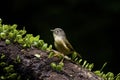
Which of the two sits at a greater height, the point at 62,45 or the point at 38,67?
the point at 62,45

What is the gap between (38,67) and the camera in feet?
16.1

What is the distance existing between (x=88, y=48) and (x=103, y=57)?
20.5 inches

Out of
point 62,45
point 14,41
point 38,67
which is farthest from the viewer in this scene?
point 62,45

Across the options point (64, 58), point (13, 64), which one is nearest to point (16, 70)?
point (13, 64)

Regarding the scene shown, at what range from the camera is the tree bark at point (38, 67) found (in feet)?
15.9

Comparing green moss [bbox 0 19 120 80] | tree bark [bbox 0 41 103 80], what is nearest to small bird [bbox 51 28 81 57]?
green moss [bbox 0 19 120 80]

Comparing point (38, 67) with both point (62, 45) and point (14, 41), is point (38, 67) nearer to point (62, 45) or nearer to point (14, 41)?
point (14, 41)

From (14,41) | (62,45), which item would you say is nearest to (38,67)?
(14,41)

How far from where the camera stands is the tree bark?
4.86 metres

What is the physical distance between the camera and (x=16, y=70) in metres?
4.86

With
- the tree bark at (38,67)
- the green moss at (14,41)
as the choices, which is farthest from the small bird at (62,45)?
the tree bark at (38,67)

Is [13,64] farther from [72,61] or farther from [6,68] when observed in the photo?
[72,61]

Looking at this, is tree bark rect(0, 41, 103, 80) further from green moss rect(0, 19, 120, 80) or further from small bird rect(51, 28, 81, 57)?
small bird rect(51, 28, 81, 57)

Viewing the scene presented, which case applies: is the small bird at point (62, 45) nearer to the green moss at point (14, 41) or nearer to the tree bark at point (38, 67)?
the green moss at point (14, 41)
